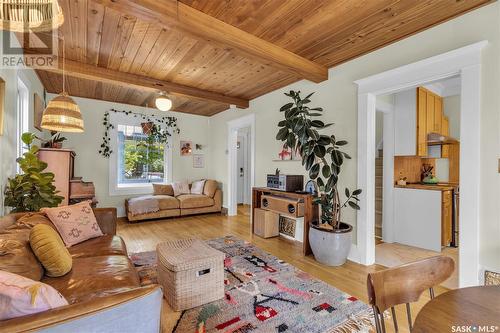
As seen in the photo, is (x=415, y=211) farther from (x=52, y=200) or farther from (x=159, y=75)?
(x=52, y=200)

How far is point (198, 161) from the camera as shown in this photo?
627 cm

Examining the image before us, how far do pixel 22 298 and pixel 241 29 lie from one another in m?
2.44

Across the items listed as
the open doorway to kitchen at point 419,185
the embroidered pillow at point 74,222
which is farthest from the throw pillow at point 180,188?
the open doorway to kitchen at point 419,185

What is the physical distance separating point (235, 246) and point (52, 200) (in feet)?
7.32

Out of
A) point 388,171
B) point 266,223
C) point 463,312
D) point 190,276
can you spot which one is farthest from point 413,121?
point 190,276

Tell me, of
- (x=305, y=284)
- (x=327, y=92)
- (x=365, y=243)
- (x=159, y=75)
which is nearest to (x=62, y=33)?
(x=159, y=75)

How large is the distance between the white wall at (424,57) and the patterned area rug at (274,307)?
3.75ft

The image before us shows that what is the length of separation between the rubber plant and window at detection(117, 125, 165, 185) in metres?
2.87

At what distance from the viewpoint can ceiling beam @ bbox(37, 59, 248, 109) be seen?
10.0 ft

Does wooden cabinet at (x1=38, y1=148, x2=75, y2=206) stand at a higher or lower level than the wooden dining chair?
higher

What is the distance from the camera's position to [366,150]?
9.09ft

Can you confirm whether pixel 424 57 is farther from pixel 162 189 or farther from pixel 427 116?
pixel 162 189

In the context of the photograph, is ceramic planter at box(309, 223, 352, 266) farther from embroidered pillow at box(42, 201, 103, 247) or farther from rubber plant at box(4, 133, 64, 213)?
rubber plant at box(4, 133, 64, 213)

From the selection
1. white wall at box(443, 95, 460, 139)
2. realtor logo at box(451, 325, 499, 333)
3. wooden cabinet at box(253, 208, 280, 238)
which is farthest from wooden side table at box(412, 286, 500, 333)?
white wall at box(443, 95, 460, 139)
